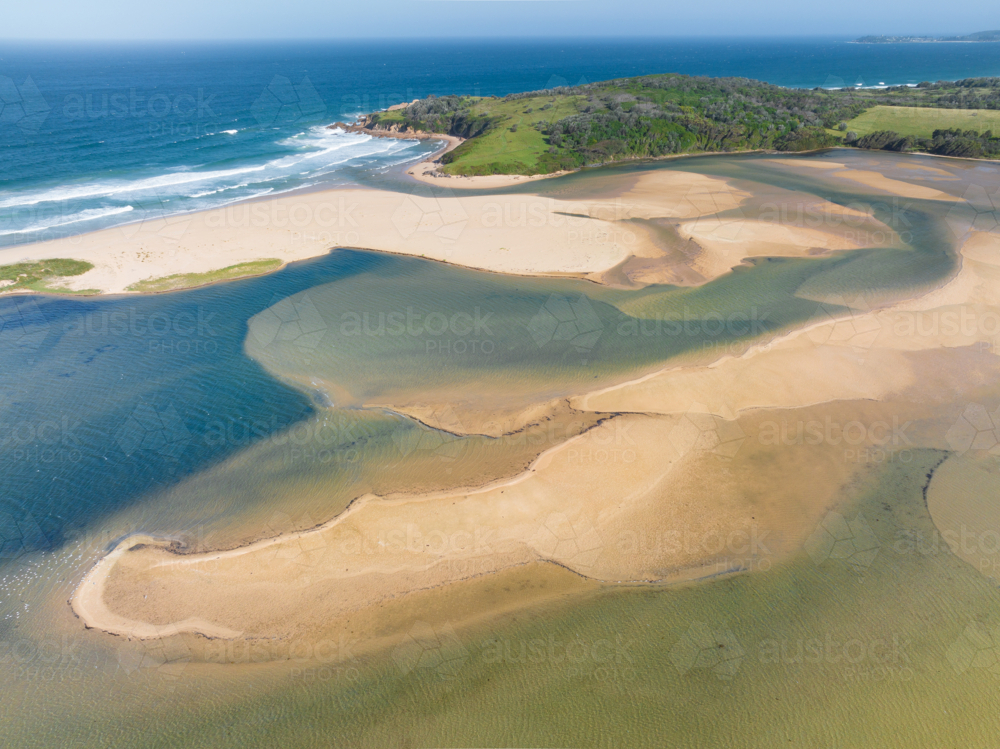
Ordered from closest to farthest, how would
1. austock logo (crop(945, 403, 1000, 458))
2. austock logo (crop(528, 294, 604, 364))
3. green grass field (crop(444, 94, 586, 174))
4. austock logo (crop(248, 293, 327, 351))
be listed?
austock logo (crop(945, 403, 1000, 458)) < austock logo (crop(528, 294, 604, 364)) < austock logo (crop(248, 293, 327, 351)) < green grass field (crop(444, 94, 586, 174))

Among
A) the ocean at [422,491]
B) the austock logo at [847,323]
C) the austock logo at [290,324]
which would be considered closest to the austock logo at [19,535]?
the ocean at [422,491]

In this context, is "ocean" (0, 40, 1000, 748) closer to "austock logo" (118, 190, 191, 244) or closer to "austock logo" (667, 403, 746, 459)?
"austock logo" (667, 403, 746, 459)

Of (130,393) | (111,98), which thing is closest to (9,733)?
(130,393)

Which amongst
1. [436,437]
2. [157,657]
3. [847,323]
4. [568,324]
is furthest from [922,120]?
[157,657]

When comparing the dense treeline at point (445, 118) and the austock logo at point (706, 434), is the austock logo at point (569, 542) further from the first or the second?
the dense treeline at point (445, 118)

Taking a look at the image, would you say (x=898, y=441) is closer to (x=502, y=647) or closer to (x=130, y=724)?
(x=502, y=647)

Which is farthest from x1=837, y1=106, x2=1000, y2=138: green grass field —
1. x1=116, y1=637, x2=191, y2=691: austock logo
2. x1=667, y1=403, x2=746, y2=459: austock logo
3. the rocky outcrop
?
x1=116, y1=637, x2=191, y2=691: austock logo
